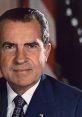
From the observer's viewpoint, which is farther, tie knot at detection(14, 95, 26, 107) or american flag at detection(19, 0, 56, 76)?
american flag at detection(19, 0, 56, 76)

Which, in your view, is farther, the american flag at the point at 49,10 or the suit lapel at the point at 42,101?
the american flag at the point at 49,10

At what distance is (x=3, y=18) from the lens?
1318 mm

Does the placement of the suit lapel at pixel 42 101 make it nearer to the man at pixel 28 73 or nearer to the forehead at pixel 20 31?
the man at pixel 28 73

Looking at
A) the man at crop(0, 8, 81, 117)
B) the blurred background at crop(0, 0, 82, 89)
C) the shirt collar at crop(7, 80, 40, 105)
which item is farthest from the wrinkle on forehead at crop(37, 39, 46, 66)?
the blurred background at crop(0, 0, 82, 89)

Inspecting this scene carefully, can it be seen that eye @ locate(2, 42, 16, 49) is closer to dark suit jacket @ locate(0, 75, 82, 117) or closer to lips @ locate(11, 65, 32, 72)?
lips @ locate(11, 65, 32, 72)

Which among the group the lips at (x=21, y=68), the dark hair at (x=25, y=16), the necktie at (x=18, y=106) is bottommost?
the necktie at (x=18, y=106)

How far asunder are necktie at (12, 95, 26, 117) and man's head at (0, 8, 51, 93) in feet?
0.16

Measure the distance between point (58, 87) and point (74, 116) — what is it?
0.39ft

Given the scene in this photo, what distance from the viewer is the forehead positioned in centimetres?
126

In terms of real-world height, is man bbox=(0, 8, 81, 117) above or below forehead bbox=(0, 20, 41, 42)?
below

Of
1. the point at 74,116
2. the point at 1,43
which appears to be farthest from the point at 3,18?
the point at 74,116

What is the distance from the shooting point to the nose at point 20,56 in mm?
1257

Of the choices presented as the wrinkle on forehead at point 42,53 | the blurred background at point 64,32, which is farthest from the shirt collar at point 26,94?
the blurred background at point 64,32

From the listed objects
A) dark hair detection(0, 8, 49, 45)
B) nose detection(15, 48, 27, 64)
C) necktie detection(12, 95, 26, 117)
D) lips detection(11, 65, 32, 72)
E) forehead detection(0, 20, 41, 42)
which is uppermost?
dark hair detection(0, 8, 49, 45)
